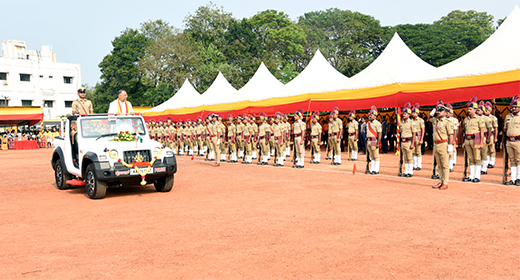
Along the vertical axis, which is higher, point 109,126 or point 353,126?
point 109,126

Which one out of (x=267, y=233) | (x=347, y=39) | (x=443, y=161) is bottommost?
(x=267, y=233)

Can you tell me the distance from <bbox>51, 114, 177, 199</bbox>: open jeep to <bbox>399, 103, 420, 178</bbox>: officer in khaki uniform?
7.24 m

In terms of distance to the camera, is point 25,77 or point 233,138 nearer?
point 233,138

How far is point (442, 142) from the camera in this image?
10.2 meters

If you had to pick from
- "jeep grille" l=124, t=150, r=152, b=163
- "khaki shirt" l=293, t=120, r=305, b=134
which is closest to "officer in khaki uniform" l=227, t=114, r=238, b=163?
"khaki shirt" l=293, t=120, r=305, b=134

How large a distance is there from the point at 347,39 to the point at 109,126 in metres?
51.4

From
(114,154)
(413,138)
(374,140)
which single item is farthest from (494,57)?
(114,154)

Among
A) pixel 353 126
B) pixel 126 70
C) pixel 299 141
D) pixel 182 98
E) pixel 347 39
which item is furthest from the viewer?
pixel 126 70

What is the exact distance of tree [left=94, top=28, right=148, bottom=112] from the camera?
66.4m

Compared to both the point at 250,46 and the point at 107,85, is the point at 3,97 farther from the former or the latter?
the point at 250,46

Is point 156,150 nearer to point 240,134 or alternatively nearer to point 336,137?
point 336,137

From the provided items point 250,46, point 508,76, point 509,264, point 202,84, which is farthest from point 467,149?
point 250,46

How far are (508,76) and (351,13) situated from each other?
47.3 m

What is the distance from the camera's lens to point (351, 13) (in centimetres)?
6031
